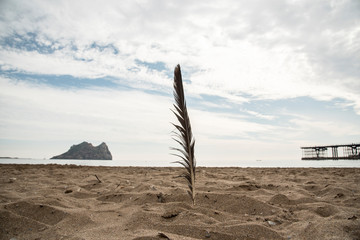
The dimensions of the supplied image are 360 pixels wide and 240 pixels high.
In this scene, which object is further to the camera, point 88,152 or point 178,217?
point 88,152

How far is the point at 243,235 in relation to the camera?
79.0 inches

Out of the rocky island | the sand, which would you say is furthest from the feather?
the rocky island

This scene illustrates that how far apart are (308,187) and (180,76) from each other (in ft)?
11.1

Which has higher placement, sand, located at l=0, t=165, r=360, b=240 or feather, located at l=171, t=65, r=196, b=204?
feather, located at l=171, t=65, r=196, b=204

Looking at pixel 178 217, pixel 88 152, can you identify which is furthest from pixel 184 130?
pixel 88 152

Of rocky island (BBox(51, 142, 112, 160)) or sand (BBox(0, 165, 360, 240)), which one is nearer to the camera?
sand (BBox(0, 165, 360, 240))

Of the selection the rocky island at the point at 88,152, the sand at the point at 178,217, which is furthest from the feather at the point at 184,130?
the rocky island at the point at 88,152

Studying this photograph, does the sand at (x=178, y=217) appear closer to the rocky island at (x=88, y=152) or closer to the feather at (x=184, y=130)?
the feather at (x=184, y=130)

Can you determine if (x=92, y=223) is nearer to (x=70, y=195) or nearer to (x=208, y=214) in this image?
(x=208, y=214)

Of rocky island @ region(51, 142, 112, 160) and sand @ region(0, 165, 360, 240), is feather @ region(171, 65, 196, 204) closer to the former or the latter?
sand @ region(0, 165, 360, 240)

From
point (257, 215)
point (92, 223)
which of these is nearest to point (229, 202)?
point (257, 215)

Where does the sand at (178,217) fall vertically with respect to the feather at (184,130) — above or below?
below

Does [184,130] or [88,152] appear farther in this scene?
[88,152]

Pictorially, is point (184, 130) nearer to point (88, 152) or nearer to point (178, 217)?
point (178, 217)
